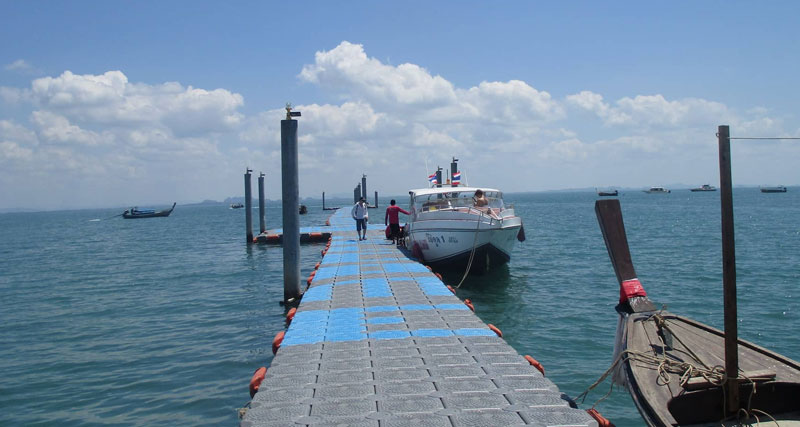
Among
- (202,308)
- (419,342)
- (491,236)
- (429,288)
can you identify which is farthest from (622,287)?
(202,308)

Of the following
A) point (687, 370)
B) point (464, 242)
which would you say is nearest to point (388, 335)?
point (687, 370)

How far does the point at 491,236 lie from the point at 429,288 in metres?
6.35

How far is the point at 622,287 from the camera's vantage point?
8344 mm

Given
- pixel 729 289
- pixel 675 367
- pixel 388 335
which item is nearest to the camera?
pixel 729 289

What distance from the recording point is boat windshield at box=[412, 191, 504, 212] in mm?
19344

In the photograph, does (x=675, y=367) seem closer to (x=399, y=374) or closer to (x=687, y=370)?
(x=687, y=370)

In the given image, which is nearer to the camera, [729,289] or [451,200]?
[729,289]

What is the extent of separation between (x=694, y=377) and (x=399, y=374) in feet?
10.2

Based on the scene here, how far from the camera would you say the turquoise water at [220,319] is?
938 centimetres

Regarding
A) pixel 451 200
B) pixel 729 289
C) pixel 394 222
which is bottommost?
pixel 729 289

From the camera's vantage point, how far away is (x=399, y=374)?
6391 millimetres

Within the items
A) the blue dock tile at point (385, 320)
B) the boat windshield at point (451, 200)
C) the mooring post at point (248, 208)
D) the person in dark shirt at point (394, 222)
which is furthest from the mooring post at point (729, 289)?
the mooring post at point (248, 208)

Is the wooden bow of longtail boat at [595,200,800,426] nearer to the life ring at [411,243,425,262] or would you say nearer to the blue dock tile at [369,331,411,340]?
the blue dock tile at [369,331,411,340]

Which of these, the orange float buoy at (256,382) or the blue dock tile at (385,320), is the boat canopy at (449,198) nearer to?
the blue dock tile at (385,320)
